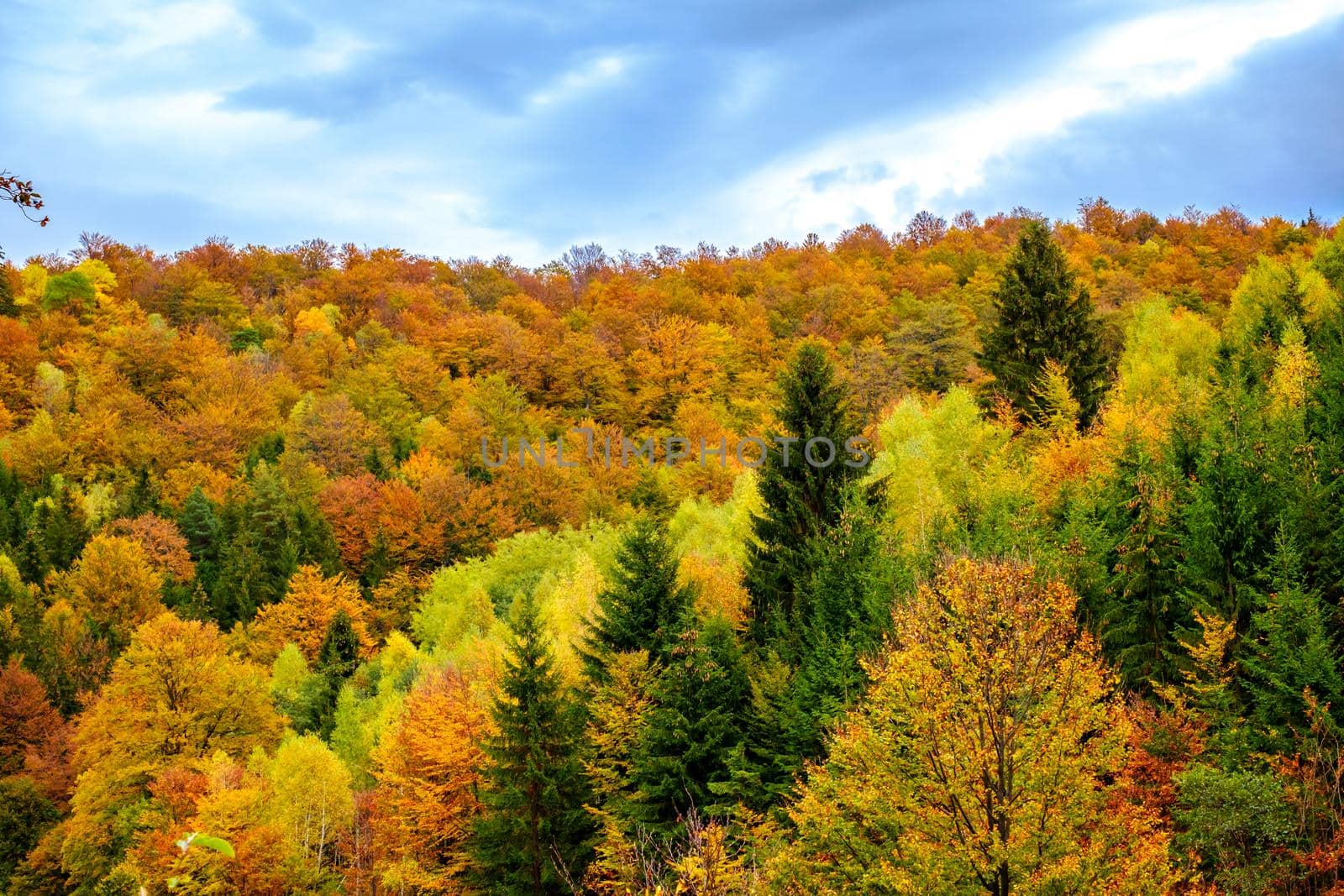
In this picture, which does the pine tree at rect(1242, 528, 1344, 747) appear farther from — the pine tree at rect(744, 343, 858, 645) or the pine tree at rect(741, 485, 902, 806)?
the pine tree at rect(744, 343, 858, 645)

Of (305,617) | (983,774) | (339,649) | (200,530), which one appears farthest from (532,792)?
(200,530)

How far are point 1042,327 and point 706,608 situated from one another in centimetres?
2140

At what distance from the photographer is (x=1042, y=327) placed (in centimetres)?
4316

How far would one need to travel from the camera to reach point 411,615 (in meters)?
54.8

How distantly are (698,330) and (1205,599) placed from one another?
201ft

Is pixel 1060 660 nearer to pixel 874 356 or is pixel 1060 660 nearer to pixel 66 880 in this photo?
pixel 66 880

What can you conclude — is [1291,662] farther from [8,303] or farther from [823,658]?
[8,303]

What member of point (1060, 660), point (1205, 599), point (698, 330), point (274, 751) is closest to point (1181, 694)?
point (1205, 599)

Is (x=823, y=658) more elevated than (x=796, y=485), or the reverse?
(x=796, y=485)

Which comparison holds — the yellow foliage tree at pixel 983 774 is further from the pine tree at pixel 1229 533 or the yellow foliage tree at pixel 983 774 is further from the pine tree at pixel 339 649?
the pine tree at pixel 339 649

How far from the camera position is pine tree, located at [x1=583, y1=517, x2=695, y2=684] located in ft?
94.4

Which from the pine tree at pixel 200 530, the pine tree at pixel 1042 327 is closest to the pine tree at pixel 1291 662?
the pine tree at pixel 1042 327

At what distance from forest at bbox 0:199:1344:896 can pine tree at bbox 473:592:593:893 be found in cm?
15

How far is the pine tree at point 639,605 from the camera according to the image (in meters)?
28.8
